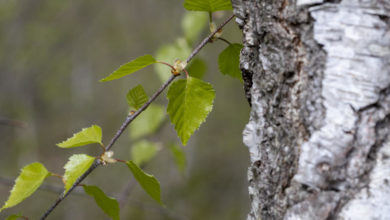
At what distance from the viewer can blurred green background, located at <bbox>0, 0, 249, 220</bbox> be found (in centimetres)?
473

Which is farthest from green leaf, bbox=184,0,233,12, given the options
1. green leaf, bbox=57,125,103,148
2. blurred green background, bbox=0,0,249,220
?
blurred green background, bbox=0,0,249,220

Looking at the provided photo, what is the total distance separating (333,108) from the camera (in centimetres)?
42

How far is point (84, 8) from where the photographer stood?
5.23m

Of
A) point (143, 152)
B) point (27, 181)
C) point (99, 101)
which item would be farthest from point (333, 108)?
point (99, 101)

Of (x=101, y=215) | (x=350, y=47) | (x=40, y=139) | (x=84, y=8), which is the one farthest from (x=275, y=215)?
(x=40, y=139)

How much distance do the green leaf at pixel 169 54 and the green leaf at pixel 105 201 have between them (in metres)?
0.38

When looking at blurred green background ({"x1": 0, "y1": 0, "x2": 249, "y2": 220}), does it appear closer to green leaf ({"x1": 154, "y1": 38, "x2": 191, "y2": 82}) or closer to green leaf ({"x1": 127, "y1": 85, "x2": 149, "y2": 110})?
green leaf ({"x1": 154, "y1": 38, "x2": 191, "y2": 82})

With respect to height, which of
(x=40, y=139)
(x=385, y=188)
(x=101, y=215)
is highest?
(x=40, y=139)

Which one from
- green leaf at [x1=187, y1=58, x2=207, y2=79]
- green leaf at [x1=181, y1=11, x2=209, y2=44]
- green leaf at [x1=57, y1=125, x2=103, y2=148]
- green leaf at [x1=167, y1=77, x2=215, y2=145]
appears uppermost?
green leaf at [x1=181, y1=11, x2=209, y2=44]

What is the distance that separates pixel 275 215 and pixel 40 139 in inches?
278

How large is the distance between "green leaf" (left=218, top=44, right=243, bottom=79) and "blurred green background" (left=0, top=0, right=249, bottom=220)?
11.8 ft

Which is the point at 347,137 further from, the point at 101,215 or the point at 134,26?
A: the point at 134,26

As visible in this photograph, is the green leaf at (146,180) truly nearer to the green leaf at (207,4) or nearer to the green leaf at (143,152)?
the green leaf at (207,4)

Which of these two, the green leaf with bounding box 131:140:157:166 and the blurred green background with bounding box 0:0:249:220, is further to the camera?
the blurred green background with bounding box 0:0:249:220
